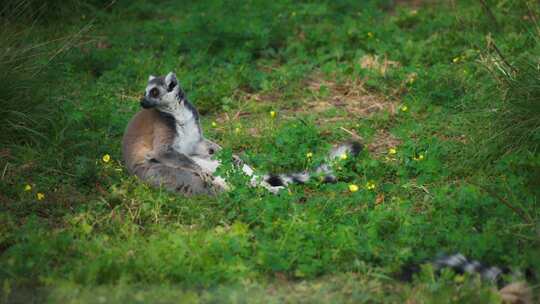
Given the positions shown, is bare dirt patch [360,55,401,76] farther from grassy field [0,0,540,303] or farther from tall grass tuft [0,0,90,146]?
tall grass tuft [0,0,90,146]

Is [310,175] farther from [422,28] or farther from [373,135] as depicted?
[422,28]

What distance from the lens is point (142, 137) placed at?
19.7ft

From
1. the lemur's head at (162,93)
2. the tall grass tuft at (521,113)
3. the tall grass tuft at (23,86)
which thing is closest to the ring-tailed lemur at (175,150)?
the lemur's head at (162,93)

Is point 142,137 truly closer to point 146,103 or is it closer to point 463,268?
point 146,103

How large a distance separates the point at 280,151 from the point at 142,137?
1.17 meters

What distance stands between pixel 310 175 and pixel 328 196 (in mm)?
313

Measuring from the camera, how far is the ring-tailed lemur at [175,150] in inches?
224

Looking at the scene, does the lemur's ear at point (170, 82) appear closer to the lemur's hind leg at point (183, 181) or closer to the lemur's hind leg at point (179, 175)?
the lemur's hind leg at point (179, 175)

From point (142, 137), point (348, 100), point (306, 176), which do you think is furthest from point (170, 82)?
point (348, 100)

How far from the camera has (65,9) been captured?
332 inches

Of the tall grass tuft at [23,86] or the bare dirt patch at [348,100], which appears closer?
the tall grass tuft at [23,86]

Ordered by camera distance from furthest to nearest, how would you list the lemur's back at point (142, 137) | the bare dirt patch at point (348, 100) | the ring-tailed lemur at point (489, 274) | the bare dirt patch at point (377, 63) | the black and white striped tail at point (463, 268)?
the bare dirt patch at point (377, 63)
the bare dirt patch at point (348, 100)
the lemur's back at point (142, 137)
the black and white striped tail at point (463, 268)
the ring-tailed lemur at point (489, 274)

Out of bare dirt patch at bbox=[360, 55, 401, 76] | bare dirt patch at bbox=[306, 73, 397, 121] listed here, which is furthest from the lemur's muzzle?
bare dirt patch at bbox=[360, 55, 401, 76]

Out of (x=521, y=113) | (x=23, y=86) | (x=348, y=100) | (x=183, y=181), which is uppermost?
(x=23, y=86)
